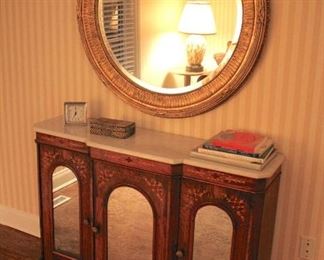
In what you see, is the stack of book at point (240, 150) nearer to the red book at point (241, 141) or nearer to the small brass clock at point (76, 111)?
the red book at point (241, 141)

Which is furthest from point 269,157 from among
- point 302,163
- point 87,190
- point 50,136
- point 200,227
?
point 50,136

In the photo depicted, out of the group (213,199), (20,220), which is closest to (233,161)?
(213,199)

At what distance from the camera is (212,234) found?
1866mm

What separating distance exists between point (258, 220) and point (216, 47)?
2.45ft

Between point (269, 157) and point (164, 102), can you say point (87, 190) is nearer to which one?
point (164, 102)

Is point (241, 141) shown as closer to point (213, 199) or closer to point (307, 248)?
point (213, 199)

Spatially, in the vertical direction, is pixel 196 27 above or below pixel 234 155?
above

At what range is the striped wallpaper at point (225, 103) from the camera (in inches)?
72.9

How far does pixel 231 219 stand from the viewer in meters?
1.80

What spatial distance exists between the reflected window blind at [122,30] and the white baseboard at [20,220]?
1167 mm

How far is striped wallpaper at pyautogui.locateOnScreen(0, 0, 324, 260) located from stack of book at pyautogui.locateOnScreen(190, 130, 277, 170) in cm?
13

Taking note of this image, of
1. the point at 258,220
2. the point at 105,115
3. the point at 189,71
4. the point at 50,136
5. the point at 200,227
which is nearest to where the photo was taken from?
the point at 258,220

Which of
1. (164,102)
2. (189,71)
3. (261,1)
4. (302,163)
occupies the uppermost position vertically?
(261,1)

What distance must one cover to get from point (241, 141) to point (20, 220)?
1619mm
